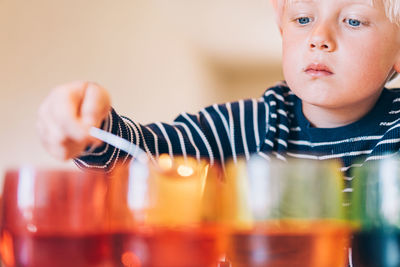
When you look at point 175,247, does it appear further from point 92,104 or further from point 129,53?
point 129,53

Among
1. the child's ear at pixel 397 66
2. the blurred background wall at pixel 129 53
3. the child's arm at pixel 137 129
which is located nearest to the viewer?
the child's arm at pixel 137 129

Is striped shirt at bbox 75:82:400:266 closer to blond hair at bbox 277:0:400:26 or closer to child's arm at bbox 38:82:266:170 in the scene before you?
child's arm at bbox 38:82:266:170

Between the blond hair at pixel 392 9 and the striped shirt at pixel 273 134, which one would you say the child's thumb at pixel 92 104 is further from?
the blond hair at pixel 392 9

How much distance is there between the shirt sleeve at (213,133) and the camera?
2.97 ft

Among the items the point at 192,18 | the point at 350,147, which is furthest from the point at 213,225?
the point at 192,18

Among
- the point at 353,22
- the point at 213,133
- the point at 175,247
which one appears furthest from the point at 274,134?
the point at 175,247

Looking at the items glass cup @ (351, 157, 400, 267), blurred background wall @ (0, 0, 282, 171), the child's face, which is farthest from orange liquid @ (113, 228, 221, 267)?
blurred background wall @ (0, 0, 282, 171)

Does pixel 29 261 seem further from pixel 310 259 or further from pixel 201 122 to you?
pixel 201 122

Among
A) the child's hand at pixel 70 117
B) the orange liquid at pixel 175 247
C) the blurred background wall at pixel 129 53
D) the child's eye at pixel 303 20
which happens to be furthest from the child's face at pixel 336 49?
the blurred background wall at pixel 129 53

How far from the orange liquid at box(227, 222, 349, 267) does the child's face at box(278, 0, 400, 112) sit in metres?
0.52

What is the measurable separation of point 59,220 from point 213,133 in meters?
0.67

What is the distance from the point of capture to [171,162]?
417 millimetres

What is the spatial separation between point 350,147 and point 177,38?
421cm

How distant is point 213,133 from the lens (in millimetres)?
1046
